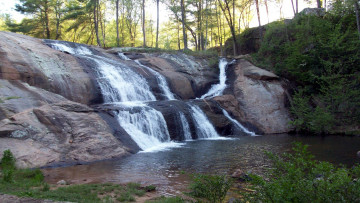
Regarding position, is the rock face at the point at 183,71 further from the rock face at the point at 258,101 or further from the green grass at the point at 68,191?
the green grass at the point at 68,191

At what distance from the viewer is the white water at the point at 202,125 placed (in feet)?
58.3

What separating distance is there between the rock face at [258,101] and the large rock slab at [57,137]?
11076 millimetres

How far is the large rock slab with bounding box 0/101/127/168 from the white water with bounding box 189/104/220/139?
660 cm

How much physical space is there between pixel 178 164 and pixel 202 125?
813 cm

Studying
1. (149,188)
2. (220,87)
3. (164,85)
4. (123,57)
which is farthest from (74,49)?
(149,188)

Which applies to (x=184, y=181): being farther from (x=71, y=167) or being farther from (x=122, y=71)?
(x=122, y=71)

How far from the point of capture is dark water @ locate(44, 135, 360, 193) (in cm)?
820

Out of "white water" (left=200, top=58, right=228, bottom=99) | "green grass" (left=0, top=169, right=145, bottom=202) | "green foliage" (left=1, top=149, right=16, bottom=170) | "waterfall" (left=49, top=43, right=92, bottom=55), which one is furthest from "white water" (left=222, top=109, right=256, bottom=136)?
"green foliage" (left=1, top=149, right=16, bottom=170)

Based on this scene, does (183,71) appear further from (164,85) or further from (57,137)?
(57,137)

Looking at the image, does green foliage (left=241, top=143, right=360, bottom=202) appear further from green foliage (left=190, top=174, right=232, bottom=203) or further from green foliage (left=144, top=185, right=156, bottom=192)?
green foliage (left=144, top=185, right=156, bottom=192)

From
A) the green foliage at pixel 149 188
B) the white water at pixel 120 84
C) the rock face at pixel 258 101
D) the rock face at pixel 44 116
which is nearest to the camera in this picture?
the green foliage at pixel 149 188

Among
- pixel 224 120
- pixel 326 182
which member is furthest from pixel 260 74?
pixel 326 182

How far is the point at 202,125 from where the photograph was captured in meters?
18.1

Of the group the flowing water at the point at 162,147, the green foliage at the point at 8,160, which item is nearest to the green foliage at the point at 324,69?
the flowing water at the point at 162,147
